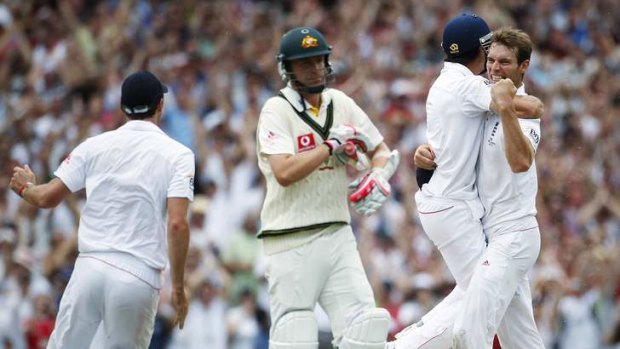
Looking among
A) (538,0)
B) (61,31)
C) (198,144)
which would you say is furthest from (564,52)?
(61,31)

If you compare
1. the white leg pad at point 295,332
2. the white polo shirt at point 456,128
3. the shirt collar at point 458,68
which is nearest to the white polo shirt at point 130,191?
the white leg pad at point 295,332

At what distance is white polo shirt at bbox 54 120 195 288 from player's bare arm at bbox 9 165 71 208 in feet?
0.23

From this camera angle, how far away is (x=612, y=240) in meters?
17.3

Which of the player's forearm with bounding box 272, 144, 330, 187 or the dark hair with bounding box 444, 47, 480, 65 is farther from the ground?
the dark hair with bounding box 444, 47, 480, 65

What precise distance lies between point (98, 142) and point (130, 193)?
0.49m

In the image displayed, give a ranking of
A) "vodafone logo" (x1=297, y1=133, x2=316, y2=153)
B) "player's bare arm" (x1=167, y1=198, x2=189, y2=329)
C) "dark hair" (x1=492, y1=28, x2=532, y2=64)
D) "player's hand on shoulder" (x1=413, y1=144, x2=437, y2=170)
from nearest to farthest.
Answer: "dark hair" (x1=492, y1=28, x2=532, y2=64)
"player's hand on shoulder" (x1=413, y1=144, x2=437, y2=170)
"player's bare arm" (x1=167, y1=198, x2=189, y2=329)
"vodafone logo" (x1=297, y1=133, x2=316, y2=153)

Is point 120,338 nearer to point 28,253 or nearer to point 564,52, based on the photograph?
point 28,253

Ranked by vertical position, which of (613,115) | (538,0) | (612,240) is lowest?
(612,240)

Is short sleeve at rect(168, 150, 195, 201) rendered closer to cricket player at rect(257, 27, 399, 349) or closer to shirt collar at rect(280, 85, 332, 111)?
cricket player at rect(257, 27, 399, 349)

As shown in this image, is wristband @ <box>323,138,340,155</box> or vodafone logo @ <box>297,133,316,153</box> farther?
vodafone logo @ <box>297,133,316,153</box>

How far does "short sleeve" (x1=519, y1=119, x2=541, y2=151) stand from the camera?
9188 mm

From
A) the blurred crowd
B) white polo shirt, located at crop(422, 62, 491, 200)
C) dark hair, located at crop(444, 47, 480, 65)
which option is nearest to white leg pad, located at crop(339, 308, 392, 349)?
white polo shirt, located at crop(422, 62, 491, 200)

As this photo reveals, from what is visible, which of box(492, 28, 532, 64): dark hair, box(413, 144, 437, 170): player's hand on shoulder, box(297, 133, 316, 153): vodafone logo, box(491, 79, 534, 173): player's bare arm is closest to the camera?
box(491, 79, 534, 173): player's bare arm

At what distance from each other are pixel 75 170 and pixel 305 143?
173 cm
